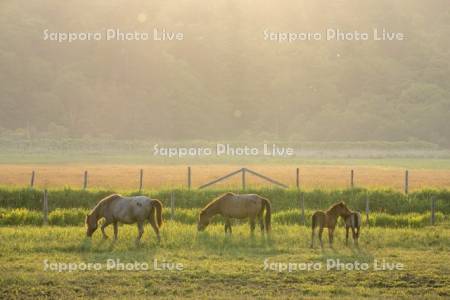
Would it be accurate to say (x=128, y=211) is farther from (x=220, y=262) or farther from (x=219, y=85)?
(x=219, y=85)

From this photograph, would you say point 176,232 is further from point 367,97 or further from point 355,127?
point 367,97

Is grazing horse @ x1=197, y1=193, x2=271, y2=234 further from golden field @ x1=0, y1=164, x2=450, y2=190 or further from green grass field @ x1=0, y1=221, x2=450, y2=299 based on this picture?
golden field @ x1=0, y1=164, x2=450, y2=190

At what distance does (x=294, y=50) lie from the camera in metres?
189

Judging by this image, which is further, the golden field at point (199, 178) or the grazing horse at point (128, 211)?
the golden field at point (199, 178)

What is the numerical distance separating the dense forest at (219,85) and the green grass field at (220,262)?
387ft

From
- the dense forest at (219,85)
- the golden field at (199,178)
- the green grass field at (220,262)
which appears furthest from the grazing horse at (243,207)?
the dense forest at (219,85)

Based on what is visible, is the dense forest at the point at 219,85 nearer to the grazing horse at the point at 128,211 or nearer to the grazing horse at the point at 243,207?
the grazing horse at the point at 243,207

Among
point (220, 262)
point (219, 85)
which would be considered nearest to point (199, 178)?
point (220, 262)

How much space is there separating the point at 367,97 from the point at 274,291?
14980 cm

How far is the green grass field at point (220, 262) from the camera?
16.6m

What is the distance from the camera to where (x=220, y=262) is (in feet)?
65.6

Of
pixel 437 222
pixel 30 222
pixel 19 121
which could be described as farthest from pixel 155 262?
pixel 19 121

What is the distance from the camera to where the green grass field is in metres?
16.6

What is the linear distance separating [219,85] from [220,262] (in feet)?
509
